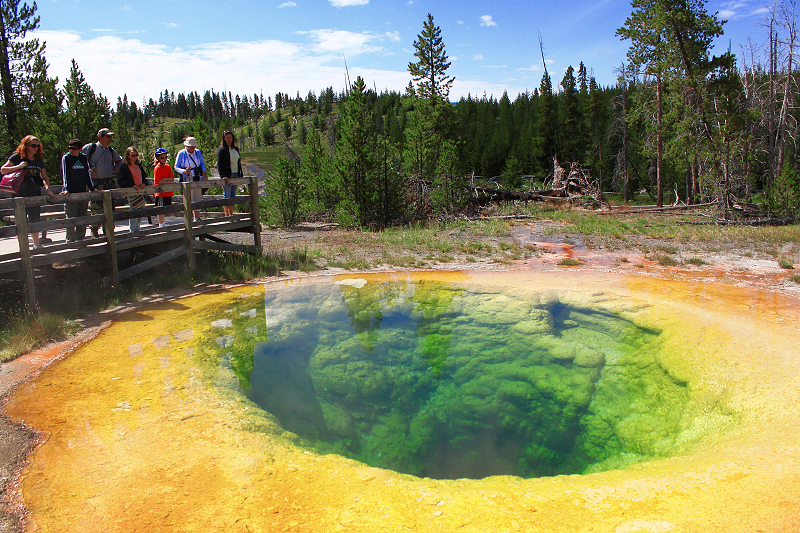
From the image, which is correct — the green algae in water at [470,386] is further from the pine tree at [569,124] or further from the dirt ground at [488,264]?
the pine tree at [569,124]

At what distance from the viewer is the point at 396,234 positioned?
A: 1523cm

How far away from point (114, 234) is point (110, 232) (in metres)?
0.16

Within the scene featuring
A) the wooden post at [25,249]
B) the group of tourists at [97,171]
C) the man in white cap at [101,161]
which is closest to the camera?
the wooden post at [25,249]

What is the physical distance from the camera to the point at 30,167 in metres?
7.80

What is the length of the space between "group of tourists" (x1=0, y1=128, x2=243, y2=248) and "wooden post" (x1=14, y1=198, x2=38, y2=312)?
28.2 inches

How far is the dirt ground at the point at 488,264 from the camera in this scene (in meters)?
4.07

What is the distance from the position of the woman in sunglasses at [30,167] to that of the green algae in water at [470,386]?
4.34 m

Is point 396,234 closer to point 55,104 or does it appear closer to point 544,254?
point 544,254

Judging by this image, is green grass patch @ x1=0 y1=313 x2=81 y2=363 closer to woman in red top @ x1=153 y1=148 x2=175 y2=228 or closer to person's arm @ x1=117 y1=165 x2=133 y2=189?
person's arm @ x1=117 y1=165 x2=133 y2=189

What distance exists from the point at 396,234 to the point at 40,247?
9.57 metres

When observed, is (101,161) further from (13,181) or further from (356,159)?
(356,159)

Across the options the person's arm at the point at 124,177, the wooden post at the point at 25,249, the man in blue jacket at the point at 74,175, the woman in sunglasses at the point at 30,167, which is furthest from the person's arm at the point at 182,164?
the wooden post at the point at 25,249

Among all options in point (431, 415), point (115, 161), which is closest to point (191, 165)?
point (115, 161)

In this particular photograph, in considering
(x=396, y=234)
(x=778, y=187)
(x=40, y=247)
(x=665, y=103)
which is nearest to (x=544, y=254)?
(x=396, y=234)
